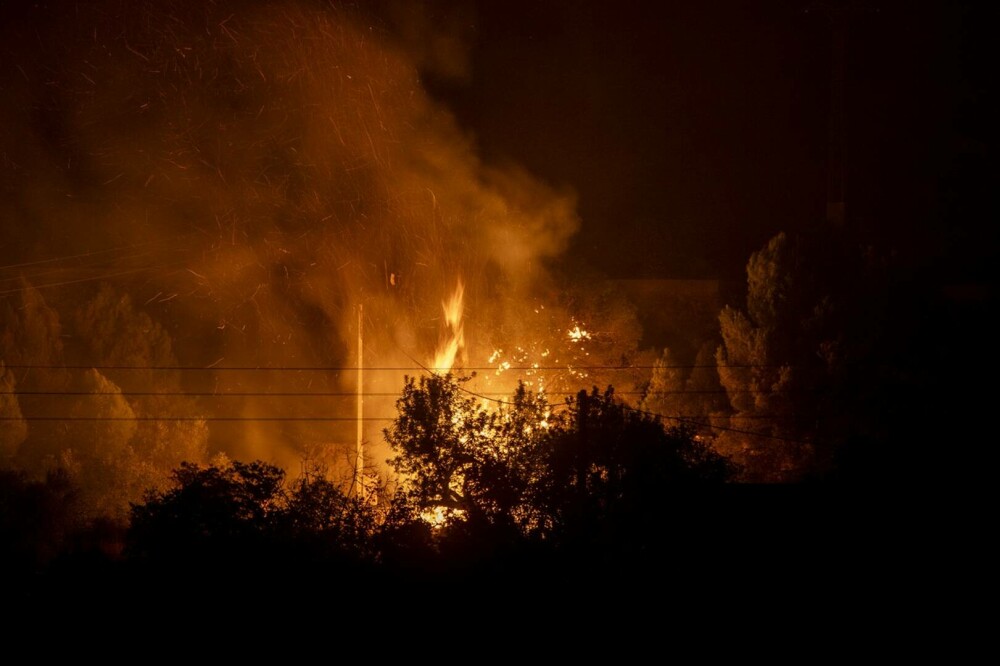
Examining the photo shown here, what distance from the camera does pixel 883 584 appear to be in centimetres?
1214

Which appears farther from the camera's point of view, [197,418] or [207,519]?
[197,418]

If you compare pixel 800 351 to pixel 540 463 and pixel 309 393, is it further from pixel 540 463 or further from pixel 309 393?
pixel 309 393

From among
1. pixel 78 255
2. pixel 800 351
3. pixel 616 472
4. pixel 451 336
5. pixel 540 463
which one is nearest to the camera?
pixel 616 472

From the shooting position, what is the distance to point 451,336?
990 inches

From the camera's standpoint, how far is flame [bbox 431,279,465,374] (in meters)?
24.8

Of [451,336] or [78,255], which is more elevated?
[78,255]

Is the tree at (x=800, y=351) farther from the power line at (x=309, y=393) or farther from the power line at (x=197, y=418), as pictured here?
the power line at (x=197, y=418)

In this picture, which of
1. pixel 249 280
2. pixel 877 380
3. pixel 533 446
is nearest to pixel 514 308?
pixel 249 280

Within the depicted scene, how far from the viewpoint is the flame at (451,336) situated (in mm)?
24766

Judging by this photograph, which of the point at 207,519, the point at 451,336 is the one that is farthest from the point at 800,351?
the point at 207,519

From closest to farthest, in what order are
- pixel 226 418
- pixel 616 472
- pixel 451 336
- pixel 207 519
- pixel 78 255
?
1. pixel 207 519
2. pixel 616 472
3. pixel 451 336
4. pixel 78 255
5. pixel 226 418

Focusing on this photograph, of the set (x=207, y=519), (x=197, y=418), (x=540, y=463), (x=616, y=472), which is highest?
(x=197, y=418)

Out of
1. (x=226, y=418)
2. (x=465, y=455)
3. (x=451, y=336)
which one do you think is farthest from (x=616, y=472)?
(x=226, y=418)

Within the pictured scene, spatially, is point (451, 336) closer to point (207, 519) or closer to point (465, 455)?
point (465, 455)
